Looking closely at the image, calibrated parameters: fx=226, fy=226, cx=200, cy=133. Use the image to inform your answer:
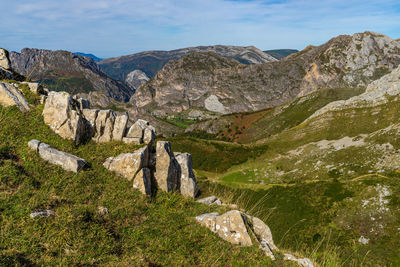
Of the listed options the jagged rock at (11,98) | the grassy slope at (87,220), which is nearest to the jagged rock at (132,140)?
the grassy slope at (87,220)

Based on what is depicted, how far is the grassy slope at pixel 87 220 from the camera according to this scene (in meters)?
9.64

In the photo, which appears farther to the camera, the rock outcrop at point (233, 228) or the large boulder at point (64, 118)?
the large boulder at point (64, 118)

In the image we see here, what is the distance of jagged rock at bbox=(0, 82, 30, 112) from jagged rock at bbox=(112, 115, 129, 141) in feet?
23.8

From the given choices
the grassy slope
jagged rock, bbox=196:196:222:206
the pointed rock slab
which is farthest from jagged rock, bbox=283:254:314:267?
jagged rock, bbox=196:196:222:206

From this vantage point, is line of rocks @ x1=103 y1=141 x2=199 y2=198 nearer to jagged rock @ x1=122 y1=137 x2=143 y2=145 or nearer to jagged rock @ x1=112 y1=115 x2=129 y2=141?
jagged rock @ x1=122 y1=137 x2=143 y2=145

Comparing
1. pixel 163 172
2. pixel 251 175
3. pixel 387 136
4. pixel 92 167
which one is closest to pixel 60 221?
pixel 92 167

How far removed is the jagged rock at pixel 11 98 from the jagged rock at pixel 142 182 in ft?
37.9

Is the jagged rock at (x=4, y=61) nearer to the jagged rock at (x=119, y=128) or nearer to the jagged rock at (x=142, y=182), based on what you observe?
the jagged rock at (x=119, y=128)

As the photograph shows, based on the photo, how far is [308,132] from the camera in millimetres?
95375

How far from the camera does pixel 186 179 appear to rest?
67.1 feet

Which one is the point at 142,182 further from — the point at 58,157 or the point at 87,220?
the point at 58,157

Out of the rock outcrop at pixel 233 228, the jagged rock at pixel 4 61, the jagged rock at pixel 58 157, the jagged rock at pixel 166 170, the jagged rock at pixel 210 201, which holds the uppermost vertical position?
the jagged rock at pixel 4 61

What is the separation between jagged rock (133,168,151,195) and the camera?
16359 millimetres

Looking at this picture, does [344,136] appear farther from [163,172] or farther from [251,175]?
[163,172]
